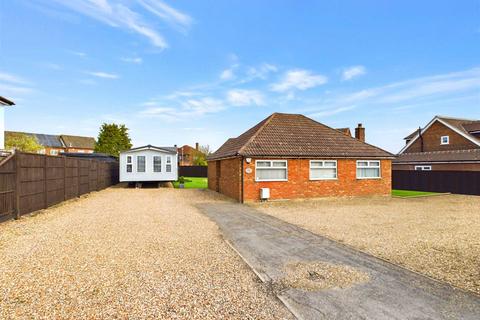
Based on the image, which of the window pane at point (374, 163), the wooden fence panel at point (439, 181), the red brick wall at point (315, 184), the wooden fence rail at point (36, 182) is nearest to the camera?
the wooden fence rail at point (36, 182)

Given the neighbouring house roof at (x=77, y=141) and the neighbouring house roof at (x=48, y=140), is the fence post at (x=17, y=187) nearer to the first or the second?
the neighbouring house roof at (x=48, y=140)

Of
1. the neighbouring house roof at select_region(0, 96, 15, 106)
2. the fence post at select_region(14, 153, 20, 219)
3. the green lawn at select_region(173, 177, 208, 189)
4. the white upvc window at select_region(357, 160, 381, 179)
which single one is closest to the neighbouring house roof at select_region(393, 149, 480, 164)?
the white upvc window at select_region(357, 160, 381, 179)

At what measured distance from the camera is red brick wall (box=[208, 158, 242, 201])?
1662 centimetres

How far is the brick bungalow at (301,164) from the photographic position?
16078 mm

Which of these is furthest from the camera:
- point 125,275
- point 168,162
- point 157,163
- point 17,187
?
point 168,162

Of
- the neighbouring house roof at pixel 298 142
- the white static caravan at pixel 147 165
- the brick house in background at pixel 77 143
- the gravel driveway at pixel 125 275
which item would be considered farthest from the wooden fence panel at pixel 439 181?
the brick house in background at pixel 77 143

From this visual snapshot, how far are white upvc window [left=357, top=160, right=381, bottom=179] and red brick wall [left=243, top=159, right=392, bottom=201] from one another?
0.29m

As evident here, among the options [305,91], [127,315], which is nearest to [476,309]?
[127,315]

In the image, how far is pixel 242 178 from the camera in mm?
15828

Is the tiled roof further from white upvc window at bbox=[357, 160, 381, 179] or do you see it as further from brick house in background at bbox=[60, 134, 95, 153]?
brick house in background at bbox=[60, 134, 95, 153]

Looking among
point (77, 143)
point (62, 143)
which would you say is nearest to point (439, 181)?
point (77, 143)

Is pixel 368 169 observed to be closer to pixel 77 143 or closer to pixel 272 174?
pixel 272 174

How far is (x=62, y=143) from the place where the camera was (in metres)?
77.4

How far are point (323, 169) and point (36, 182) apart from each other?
1526cm
